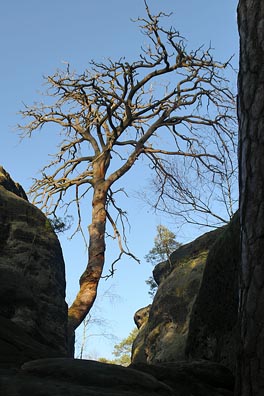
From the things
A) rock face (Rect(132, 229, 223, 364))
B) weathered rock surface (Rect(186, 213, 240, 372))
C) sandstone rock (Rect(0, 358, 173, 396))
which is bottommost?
sandstone rock (Rect(0, 358, 173, 396))

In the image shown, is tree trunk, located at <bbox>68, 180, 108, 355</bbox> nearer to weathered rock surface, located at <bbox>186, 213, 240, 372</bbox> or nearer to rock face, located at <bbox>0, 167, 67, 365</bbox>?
rock face, located at <bbox>0, 167, 67, 365</bbox>

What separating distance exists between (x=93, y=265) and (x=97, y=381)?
9.24 m

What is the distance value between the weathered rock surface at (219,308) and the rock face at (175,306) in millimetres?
6139

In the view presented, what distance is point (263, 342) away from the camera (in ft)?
7.39

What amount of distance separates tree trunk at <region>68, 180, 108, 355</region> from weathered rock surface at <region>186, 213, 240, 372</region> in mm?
5305

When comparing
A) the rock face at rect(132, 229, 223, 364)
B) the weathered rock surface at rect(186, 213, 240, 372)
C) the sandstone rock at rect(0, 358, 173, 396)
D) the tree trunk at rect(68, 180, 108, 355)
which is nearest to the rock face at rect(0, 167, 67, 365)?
the tree trunk at rect(68, 180, 108, 355)

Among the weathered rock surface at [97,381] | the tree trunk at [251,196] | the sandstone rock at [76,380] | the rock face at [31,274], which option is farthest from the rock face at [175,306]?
the tree trunk at [251,196]

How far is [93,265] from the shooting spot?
11523 millimetres

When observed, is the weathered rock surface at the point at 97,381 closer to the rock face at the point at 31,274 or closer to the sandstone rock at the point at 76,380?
the sandstone rock at the point at 76,380

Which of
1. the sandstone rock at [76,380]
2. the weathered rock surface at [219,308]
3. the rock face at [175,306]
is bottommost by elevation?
the sandstone rock at [76,380]

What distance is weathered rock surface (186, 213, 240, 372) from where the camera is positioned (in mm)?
4312

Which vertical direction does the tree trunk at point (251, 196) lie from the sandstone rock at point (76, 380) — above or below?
above

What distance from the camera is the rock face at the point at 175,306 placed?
11648 millimetres

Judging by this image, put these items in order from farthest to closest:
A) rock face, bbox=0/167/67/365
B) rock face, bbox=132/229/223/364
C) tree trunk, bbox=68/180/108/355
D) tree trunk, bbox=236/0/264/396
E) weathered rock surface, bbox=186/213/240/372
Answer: rock face, bbox=132/229/223/364 < tree trunk, bbox=68/180/108/355 < rock face, bbox=0/167/67/365 < weathered rock surface, bbox=186/213/240/372 < tree trunk, bbox=236/0/264/396
